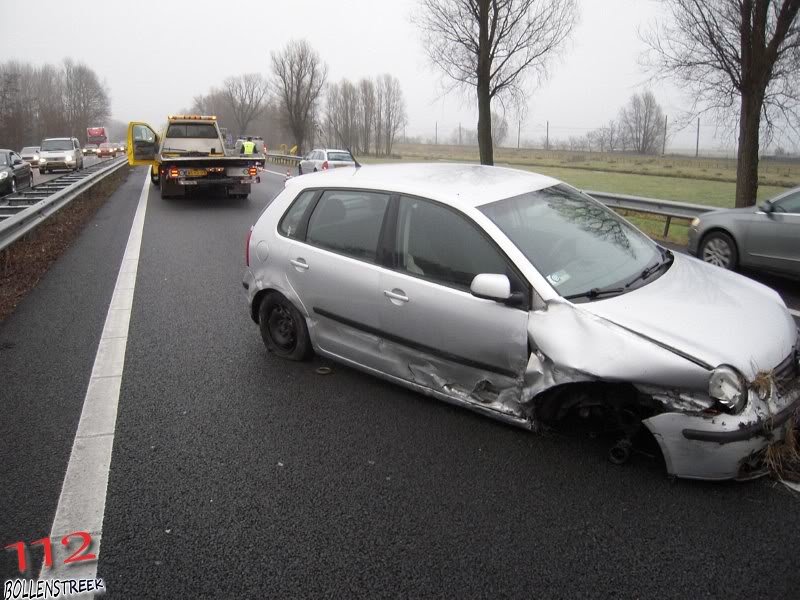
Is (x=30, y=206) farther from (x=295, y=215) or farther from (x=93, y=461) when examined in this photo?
(x=93, y=461)

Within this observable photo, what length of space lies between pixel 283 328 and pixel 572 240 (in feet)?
7.69

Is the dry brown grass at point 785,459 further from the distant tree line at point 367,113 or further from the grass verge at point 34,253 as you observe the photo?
the distant tree line at point 367,113

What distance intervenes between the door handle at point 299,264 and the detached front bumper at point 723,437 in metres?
2.60

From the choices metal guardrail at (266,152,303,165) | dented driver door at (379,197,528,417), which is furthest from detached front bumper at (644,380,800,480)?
metal guardrail at (266,152,303,165)

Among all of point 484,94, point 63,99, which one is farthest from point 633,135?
point 63,99

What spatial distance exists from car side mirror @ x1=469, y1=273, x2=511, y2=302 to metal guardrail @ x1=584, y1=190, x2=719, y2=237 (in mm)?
8099

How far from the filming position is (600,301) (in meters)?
3.47

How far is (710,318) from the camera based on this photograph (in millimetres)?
3338

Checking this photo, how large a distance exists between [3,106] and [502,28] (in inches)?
1902

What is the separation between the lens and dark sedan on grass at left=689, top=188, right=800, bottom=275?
733 centimetres

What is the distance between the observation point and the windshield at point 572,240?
12.1 ft

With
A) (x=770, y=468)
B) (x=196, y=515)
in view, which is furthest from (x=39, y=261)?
(x=770, y=468)

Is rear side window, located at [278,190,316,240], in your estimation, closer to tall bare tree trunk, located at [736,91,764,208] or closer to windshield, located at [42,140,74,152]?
tall bare tree trunk, located at [736,91,764,208]

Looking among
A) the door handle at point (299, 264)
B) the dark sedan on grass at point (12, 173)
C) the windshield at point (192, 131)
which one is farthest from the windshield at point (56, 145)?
the door handle at point (299, 264)
